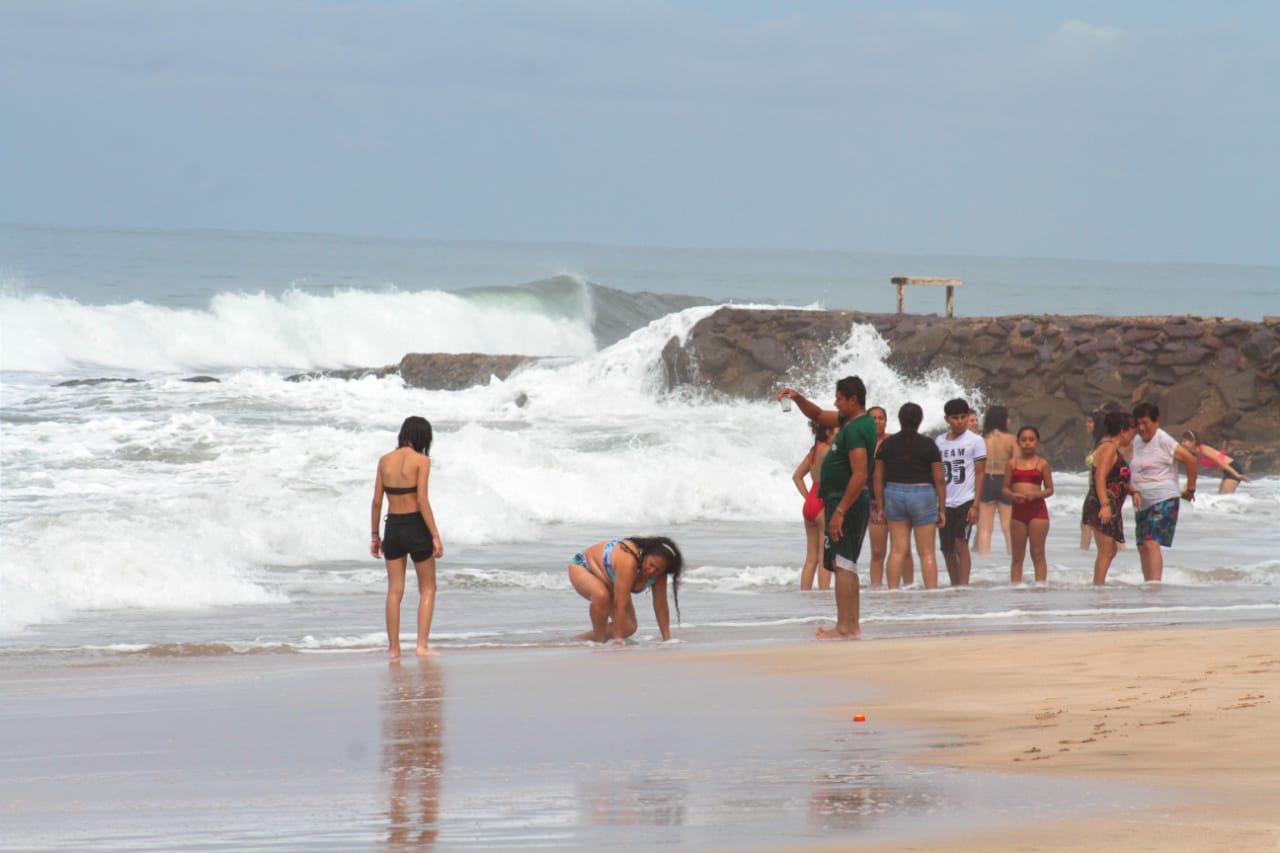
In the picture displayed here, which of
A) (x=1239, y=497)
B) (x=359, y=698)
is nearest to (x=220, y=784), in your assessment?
(x=359, y=698)

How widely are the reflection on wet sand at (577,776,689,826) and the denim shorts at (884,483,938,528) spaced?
20.4 ft

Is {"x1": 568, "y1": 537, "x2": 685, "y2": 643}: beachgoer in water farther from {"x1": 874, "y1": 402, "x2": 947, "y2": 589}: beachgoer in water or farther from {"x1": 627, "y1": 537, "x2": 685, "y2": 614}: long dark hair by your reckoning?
{"x1": 874, "y1": 402, "x2": 947, "y2": 589}: beachgoer in water

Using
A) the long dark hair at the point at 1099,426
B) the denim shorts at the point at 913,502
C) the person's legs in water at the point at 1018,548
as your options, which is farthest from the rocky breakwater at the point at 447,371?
the denim shorts at the point at 913,502

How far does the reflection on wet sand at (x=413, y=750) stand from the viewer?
4.80m

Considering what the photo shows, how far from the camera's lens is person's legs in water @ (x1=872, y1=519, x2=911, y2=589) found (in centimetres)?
1154

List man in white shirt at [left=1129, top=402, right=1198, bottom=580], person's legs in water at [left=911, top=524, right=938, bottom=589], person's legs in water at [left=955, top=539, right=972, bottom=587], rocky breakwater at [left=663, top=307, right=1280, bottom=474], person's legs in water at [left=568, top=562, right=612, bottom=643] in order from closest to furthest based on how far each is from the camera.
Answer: person's legs in water at [left=568, top=562, right=612, bottom=643]
person's legs in water at [left=911, top=524, right=938, bottom=589]
man in white shirt at [left=1129, top=402, right=1198, bottom=580]
person's legs in water at [left=955, top=539, right=972, bottom=587]
rocky breakwater at [left=663, top=307, right=1280, bottom=474]

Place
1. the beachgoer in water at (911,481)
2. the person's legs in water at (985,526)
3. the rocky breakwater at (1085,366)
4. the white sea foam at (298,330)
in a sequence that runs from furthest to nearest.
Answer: the white sea foam at (298,330)
the rocky breakwater at (1085,366)
the person's legs in water at (985,526)
the beachgoer in water at (911,481)

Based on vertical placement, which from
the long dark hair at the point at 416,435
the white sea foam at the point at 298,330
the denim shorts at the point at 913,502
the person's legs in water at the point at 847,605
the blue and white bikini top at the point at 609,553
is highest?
the white sea foam at the point at 298,330

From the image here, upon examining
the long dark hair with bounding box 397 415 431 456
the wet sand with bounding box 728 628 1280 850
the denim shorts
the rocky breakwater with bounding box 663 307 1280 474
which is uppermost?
the rocky breakwater with bounding box 663 307 1280 474

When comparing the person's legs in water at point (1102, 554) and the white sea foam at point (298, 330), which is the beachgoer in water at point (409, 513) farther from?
the white sea foam at point (298, 330)

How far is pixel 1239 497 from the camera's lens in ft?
62.3

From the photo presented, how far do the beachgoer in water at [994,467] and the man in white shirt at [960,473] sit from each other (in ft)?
3.56

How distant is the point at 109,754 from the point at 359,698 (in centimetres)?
149

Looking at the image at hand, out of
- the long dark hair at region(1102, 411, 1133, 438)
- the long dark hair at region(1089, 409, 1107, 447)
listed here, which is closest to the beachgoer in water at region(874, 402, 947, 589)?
Answer: the long dark hair at region(1102, 411, 1133, 438)
